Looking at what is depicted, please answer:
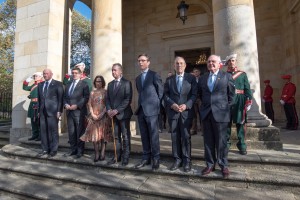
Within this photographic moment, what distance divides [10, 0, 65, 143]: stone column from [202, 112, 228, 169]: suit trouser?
18.5 ft

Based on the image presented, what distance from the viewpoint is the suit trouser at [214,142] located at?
136 inches

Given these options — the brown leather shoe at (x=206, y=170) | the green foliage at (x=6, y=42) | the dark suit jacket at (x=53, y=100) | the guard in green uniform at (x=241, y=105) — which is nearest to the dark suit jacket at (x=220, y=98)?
the guard in green uniform at (x=241, y=105)

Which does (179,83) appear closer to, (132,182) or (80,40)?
(132,182)

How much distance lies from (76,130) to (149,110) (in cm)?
177

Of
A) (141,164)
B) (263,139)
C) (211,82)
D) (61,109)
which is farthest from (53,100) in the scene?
(263,139)

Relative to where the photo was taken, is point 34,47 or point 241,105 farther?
point 34,47

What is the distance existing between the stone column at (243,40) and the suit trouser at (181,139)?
63.3 inches

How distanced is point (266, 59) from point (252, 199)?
7257mm

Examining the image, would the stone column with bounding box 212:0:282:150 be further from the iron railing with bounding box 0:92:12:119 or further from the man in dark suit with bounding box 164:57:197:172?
the iron railing with bounding box 0:92:12:119

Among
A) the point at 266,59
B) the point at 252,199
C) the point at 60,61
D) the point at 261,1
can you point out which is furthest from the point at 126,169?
the point at 261,1

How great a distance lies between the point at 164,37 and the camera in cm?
1027

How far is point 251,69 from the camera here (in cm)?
469

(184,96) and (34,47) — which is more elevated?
(34,47)

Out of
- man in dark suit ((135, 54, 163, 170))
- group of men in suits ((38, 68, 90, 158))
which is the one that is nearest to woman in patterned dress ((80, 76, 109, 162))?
group of men in suits ((38, 68, 90, 158))
